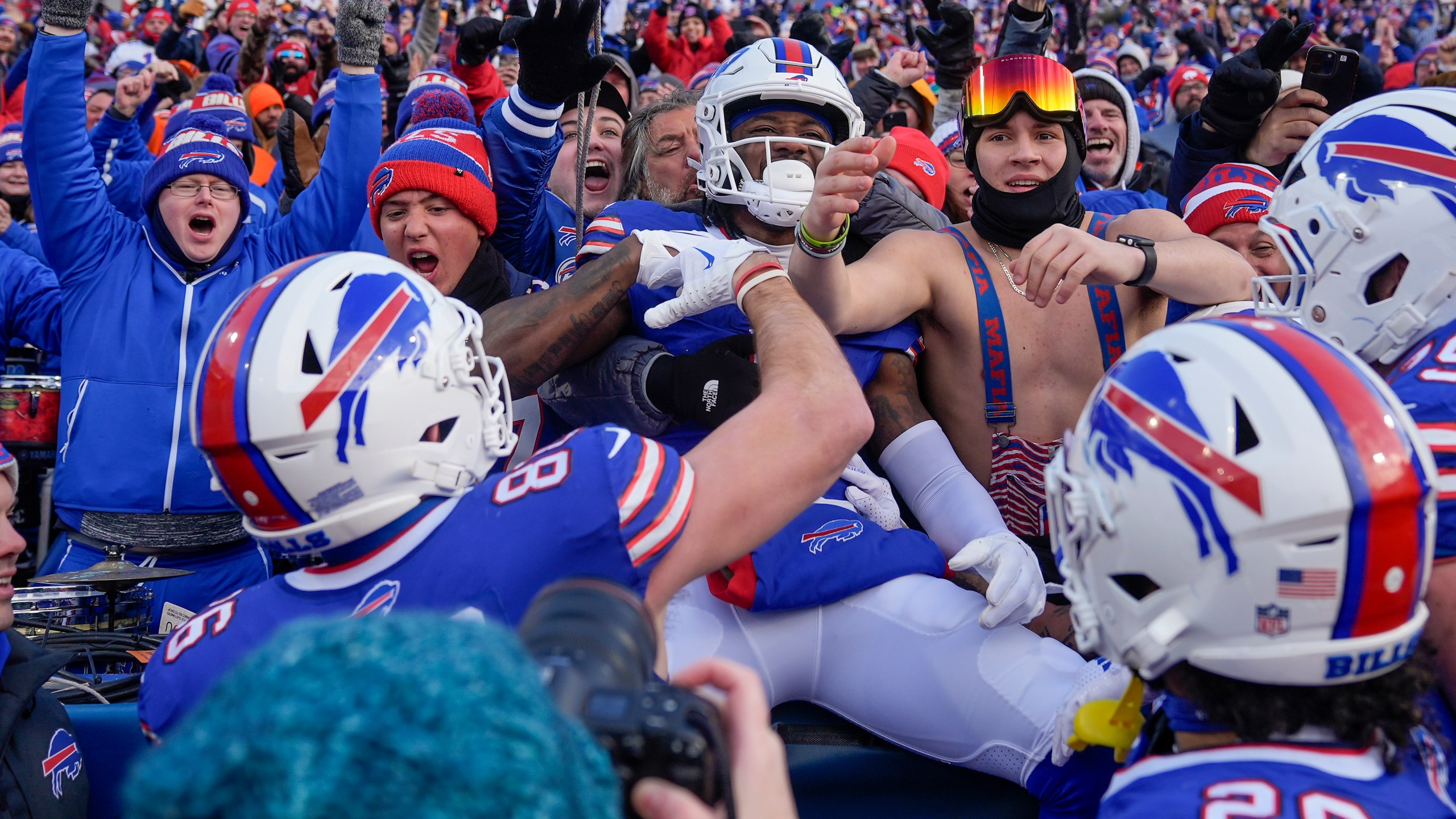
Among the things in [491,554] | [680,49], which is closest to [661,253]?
[491,554]

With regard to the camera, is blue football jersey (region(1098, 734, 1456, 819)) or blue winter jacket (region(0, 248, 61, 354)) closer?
blue football jersey (region(1098, 734, 1456, 819))

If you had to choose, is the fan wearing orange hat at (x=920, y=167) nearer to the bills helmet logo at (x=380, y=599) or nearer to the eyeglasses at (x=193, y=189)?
the eyeglasses at (x=193, y=189)

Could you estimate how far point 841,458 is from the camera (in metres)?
1.81

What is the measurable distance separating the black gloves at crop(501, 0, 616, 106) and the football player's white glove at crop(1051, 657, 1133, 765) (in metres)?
2.24

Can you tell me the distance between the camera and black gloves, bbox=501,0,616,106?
3443 mm

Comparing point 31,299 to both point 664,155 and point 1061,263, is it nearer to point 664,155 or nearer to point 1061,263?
point 664,155

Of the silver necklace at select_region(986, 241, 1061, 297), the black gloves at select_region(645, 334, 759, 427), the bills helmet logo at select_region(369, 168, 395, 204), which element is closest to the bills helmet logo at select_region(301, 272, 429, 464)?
the black gloves at select_region(645, 334, 759, 427)

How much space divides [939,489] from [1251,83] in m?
2.29

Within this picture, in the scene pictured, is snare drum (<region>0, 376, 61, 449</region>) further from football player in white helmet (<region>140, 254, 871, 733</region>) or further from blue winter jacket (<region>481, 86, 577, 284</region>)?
football player in white helmet (<region>140, 254, 871, 733</region>)

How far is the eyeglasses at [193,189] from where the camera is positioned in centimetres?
405

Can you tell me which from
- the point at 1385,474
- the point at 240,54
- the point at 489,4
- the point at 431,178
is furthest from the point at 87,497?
the point at 489,4

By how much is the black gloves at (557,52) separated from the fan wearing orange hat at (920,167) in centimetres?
131

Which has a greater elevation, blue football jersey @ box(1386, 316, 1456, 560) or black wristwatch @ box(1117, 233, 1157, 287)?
blue football jersey @ box(1386, 316, 1456, 560)

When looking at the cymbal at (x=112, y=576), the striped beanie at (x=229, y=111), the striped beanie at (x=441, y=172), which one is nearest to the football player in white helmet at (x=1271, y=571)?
the cymbal at (x=112, y=576)
